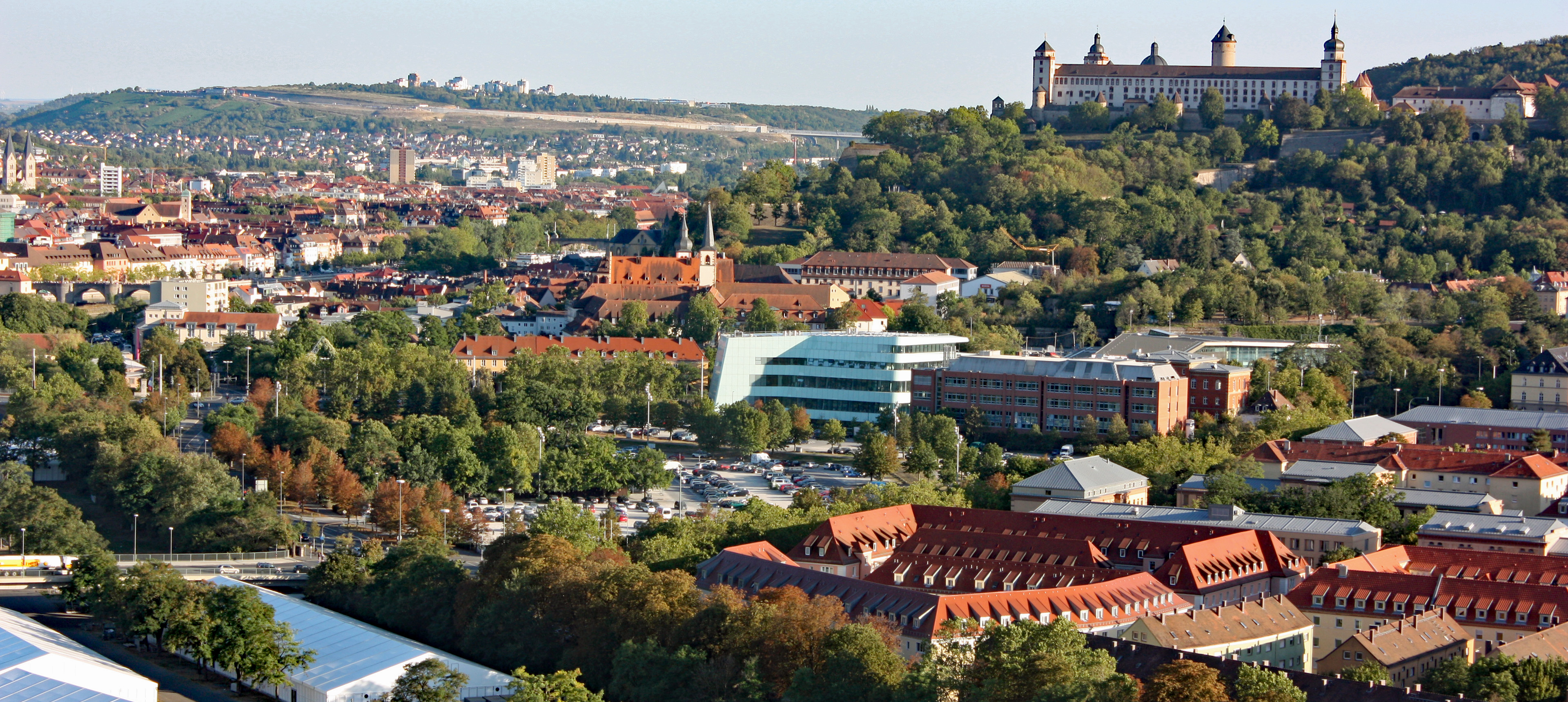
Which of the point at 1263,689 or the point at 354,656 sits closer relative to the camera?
the point at 1263,689

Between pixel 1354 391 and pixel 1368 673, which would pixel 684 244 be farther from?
pixel 1368 673

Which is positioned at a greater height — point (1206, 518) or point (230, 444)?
point (1206, 518)

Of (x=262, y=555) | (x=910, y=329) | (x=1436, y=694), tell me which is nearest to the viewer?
(x=1436, y=694)

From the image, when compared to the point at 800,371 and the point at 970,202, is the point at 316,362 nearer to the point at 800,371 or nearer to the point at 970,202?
the point at 800,371

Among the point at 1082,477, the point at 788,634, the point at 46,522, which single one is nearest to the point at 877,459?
the point at 1082,477

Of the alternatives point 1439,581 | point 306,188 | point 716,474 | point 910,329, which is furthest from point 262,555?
point 306,188

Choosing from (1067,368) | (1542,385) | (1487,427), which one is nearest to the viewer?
(1487,427)

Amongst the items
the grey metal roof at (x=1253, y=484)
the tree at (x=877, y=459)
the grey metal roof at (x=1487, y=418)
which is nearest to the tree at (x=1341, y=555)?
the grey metal roof at (x=1253, y=484)
